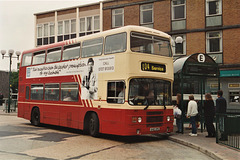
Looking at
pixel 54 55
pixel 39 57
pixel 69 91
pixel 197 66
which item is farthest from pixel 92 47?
pixel 197 66

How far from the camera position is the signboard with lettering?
408 inches

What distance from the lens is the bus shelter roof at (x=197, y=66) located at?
12523 mm

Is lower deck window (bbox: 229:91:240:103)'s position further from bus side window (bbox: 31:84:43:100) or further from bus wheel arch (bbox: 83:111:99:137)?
bus side window (bbox: 31:84:43:100)

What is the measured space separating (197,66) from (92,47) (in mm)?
4843

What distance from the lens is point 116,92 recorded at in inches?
408

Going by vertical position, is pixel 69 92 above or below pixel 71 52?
below

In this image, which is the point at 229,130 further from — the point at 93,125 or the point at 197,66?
the point at 93,125

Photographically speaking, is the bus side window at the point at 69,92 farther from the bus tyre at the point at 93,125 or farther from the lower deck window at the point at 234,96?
the lower deck window at the point at 234,96

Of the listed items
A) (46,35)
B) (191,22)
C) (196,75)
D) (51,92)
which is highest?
(46,35)

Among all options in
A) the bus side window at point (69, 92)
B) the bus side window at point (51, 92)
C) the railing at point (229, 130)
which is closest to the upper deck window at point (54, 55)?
the bus side window at point (51, 92)

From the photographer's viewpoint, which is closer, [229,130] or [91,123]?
[229,130]

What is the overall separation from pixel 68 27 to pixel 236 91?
20.1 metres

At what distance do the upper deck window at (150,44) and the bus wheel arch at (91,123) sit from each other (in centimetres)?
322

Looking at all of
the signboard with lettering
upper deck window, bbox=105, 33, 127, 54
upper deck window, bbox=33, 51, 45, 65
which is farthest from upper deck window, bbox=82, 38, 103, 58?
upper deck window, bbox=33, 51, 45, 65
